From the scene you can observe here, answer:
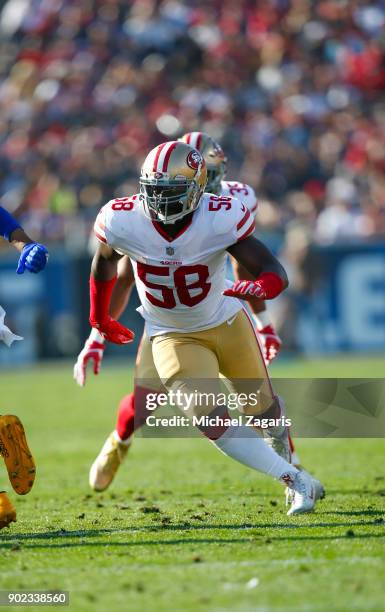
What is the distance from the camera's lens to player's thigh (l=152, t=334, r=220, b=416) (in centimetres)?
502

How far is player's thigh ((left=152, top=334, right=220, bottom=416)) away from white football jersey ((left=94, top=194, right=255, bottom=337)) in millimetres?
97

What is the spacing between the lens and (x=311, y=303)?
13.7m

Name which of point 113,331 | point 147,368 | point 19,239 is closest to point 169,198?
point 19,239

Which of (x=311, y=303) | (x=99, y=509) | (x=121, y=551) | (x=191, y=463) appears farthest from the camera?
(x=311, y=303)

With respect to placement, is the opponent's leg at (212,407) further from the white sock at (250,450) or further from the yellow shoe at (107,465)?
the yellow shoe at (107,465)

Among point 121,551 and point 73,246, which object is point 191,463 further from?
point 73,246

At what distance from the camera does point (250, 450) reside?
497 centimetres

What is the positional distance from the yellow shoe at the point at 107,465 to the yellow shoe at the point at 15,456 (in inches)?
44.9

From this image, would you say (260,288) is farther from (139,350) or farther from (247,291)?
(139,350)

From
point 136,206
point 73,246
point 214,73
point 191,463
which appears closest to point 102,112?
point 214,73

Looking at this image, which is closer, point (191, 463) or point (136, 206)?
point (136, 206)

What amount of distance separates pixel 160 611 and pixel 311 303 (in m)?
10.5

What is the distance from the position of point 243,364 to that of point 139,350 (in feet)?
2.17

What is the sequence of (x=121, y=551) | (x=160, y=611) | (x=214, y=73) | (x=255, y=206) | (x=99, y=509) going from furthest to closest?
(x=214, y=73), (x=255, y=206), (x=99, y=509), (x=121, y=551), (x=160, y=611)
